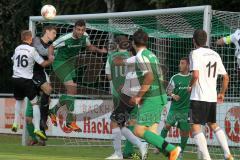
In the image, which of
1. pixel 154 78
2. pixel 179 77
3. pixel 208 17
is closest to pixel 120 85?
pixel 179 77

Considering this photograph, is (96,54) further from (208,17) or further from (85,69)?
(208,17)

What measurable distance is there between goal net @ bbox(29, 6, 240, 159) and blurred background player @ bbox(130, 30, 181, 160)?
308 cm

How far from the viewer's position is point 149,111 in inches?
484

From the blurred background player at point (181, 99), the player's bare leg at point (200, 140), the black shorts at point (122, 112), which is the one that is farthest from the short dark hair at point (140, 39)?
the blurred background player at point (181, 99)

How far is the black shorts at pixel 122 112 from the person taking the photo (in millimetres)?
14617

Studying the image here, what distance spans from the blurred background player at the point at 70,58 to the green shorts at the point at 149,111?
4.89m

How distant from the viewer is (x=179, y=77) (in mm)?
15391

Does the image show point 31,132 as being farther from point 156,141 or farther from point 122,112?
point 156,141

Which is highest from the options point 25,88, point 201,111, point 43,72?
point 43,72

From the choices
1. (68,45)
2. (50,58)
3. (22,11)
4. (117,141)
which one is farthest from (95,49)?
(22,11)

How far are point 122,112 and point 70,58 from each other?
12.9 feet

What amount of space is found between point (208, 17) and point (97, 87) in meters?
4.74

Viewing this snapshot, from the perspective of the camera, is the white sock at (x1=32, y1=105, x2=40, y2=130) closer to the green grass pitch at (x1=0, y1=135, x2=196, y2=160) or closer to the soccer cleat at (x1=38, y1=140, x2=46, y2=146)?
the green grass pitch at (x1=0, y1=135, x2=196, y2=160)

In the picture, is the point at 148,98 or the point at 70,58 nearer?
the point at 148,98
